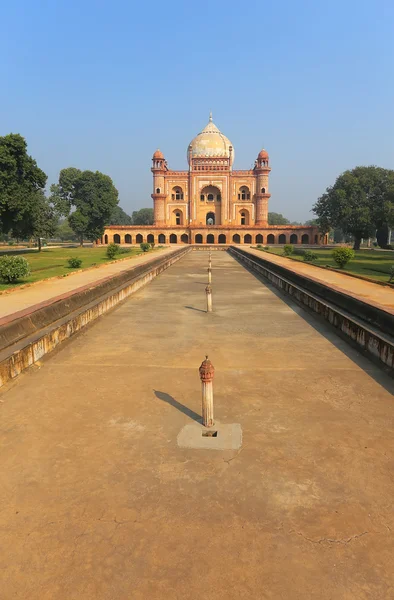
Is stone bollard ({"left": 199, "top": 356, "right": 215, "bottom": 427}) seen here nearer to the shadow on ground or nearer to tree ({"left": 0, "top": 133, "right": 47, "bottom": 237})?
the shadow on ground

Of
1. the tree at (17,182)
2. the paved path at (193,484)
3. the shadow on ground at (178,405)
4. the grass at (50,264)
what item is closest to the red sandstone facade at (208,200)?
the grass at (50,264)

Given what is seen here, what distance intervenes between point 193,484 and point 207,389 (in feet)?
3.37

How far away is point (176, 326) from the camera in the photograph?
920 cm

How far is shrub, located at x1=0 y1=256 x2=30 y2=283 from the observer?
47.6 ft

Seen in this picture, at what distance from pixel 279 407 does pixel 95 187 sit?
54835mm

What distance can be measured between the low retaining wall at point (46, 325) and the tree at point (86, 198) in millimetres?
43999

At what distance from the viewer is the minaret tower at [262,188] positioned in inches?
2844

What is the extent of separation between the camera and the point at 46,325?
26.6 feet

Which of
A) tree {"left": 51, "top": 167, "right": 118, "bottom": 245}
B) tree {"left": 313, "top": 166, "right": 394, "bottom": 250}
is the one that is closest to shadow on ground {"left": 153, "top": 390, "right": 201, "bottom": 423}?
tree {"left": 313, "top": 166, "right": 394, "bottom": 250}

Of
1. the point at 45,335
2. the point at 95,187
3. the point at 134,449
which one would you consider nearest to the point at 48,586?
the point at 134,449

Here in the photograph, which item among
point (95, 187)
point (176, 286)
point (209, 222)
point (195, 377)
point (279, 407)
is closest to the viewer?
point (279, 407)

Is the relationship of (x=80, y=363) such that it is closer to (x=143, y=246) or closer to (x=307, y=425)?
(x=307, y=425)

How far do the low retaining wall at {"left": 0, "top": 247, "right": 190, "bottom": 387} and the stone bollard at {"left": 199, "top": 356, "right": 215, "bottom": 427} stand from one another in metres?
3.13

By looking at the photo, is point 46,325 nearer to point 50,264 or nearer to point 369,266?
point 50,264
